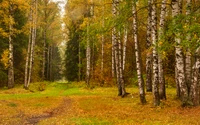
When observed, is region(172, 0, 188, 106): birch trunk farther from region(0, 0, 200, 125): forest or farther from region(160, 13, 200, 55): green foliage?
region(160, 13, 200, 55): green foliage

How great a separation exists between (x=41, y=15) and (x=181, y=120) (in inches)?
1601

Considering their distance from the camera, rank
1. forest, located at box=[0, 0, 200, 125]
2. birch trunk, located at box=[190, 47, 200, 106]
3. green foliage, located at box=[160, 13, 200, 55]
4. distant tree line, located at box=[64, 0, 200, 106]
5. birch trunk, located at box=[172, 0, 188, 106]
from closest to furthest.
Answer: green foliage, located at box=[160, 13, 200, 55], distant tree line, located at box=[64, 0, 200, 106], forest, located at box=[0, 0, 200, 125], birch trunk, located at box=[172, 0, 188, 106], birch trunk, located at box=[190, 47, 200, 106]

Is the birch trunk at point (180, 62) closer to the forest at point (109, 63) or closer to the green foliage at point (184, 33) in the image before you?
the forest at point (109, 63)

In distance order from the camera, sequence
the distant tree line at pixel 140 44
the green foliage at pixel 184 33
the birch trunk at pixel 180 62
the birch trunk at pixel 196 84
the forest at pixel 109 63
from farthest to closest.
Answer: the birch trunk at pixel 196 84, the birch trunk at pixel 180 62, the forest at pixel 109 63, the distant tree line at pixel 140 44, the green foliage at pixel 184 33

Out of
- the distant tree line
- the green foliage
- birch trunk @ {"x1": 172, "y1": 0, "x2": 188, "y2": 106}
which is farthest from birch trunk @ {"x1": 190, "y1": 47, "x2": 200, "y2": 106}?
the green foliage

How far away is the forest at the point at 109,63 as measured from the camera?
496 inches

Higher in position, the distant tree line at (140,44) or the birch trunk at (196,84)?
the distant tree line at (140,44)

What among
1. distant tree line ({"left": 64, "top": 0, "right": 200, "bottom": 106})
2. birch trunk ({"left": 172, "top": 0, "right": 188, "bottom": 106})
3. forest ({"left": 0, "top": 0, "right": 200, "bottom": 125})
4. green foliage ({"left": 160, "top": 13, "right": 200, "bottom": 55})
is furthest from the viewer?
birch trunk ({"left": 172, "top": 0, "right": 188, "bottom": 106})

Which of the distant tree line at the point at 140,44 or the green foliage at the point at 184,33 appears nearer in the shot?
the green foliage at the point at 184,33

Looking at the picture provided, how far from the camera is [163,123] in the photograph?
34.7ft

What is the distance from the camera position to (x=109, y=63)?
40000 millimetres

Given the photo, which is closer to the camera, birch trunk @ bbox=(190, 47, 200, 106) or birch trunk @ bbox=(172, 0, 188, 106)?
birch trunk @ bbox=(172, 0, 188, 106)

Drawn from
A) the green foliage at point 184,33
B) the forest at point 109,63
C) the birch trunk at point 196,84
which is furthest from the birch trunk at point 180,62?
the green foliage at point 184,33

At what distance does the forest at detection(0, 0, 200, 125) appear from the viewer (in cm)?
1260
